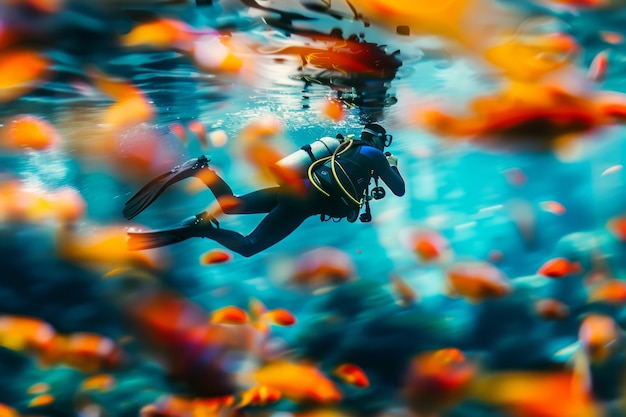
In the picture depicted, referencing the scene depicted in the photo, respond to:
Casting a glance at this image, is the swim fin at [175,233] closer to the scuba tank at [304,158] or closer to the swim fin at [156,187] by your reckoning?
the swim fin at [156,187]

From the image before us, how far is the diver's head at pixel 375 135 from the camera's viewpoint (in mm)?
2709

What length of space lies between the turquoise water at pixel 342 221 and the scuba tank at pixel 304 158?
5.1 inches

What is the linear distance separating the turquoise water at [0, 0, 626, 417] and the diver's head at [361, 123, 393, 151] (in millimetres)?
55

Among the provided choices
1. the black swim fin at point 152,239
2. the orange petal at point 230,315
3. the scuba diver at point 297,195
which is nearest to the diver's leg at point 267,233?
the scuba diver at point 297,195

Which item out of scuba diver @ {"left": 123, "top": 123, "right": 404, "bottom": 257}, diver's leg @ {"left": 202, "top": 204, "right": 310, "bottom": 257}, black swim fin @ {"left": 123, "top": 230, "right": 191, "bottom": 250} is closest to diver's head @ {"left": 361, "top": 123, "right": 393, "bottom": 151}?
scuba diver @ {"left": 123, "top": 123, "right": 404, "bottom": 257}

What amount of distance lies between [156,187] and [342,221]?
1.16 meters

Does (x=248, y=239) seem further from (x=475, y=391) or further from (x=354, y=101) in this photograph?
(x=475, y=391)

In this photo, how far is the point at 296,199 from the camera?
258 centimetres

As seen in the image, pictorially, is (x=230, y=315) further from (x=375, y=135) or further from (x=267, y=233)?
(x=375, y=135)

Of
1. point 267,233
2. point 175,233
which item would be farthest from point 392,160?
point 175,233

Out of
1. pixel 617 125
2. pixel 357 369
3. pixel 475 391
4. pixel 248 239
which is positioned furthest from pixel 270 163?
pixel 617 125

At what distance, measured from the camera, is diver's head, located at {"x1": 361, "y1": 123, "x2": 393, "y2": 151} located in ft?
8.89

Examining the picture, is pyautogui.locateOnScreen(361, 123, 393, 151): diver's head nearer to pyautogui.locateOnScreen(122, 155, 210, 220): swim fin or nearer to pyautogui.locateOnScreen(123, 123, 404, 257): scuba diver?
pyautogui.locateOnScreen(123, 123, 404, 257): scuba diver

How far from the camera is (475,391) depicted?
2.72 metres
